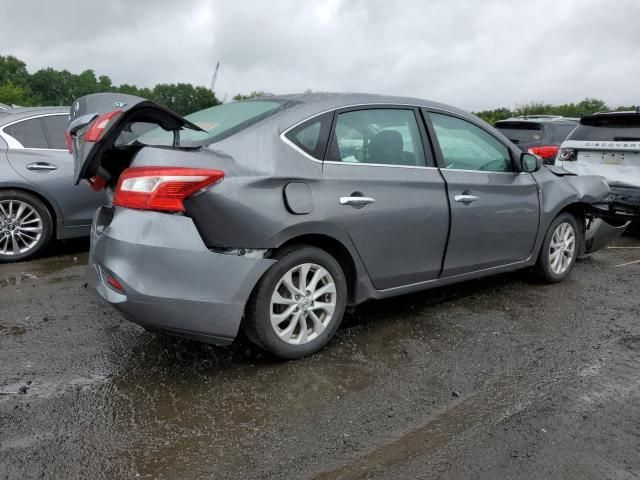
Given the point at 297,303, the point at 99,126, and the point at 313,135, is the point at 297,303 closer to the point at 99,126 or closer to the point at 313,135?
the point at 313,135

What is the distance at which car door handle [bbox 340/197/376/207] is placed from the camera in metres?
3.32

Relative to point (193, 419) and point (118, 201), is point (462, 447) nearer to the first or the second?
point (193, 419)

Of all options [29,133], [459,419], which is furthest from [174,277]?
[29,133]

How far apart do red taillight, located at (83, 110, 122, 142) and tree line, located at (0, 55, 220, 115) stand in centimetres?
6540

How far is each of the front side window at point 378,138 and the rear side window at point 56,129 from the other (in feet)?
12.1

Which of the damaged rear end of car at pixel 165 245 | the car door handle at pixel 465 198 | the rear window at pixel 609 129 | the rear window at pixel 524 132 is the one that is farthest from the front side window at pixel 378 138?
the rear window at pixel 524 132

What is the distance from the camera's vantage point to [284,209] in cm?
308

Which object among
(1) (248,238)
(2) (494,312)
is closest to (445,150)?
(2) (494,312)

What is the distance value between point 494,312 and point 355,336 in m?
1.20

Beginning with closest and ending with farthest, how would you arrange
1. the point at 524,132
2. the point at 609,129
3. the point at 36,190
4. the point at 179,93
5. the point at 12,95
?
1. the point at 36,190
2. the point at 609,129
3. the point at 524,132
4. the point at 12,95
5. the point at 179,93

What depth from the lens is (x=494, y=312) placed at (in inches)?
168

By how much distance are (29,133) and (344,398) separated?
15.2ft

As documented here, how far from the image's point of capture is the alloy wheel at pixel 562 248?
4.93m

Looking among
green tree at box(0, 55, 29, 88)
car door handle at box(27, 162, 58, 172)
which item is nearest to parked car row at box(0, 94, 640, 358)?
car door handle at box(27, 162, 58, 172)
